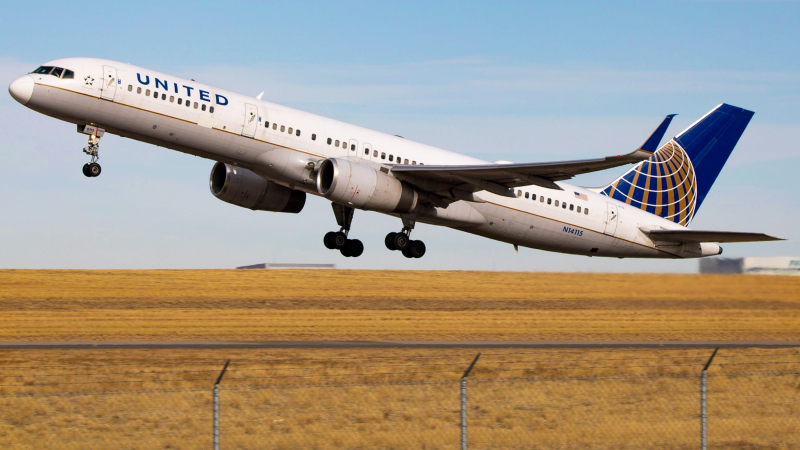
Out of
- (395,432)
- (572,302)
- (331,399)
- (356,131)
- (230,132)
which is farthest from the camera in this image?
(572,302)

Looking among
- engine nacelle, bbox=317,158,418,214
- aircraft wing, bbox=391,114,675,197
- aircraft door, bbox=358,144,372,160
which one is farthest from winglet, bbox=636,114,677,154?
aircraft door, bbox=358,144,372,160

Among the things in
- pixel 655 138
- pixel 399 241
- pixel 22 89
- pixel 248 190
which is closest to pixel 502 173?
pixel 399 241

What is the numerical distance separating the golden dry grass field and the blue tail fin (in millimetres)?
3417

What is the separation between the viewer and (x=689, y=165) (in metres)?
39.8

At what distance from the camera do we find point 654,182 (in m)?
38.0

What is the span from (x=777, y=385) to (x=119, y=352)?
721 inches

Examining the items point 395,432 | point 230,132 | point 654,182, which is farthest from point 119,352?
point 654,182

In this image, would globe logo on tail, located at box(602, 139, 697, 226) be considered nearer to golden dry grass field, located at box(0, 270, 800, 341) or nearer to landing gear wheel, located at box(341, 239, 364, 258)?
golden dry grass field, located at box(0, 270, 800, 341)

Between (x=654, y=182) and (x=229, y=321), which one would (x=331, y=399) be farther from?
(x=654, y=182)

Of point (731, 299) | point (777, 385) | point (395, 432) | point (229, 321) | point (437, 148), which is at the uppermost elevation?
point (437, 148)

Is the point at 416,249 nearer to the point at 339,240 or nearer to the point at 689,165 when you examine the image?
the point at 339,240

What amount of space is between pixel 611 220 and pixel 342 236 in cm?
1025

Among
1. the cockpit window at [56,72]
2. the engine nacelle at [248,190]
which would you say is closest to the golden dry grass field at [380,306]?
the engine nacelle at [248,190]

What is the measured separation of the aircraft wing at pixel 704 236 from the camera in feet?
101
